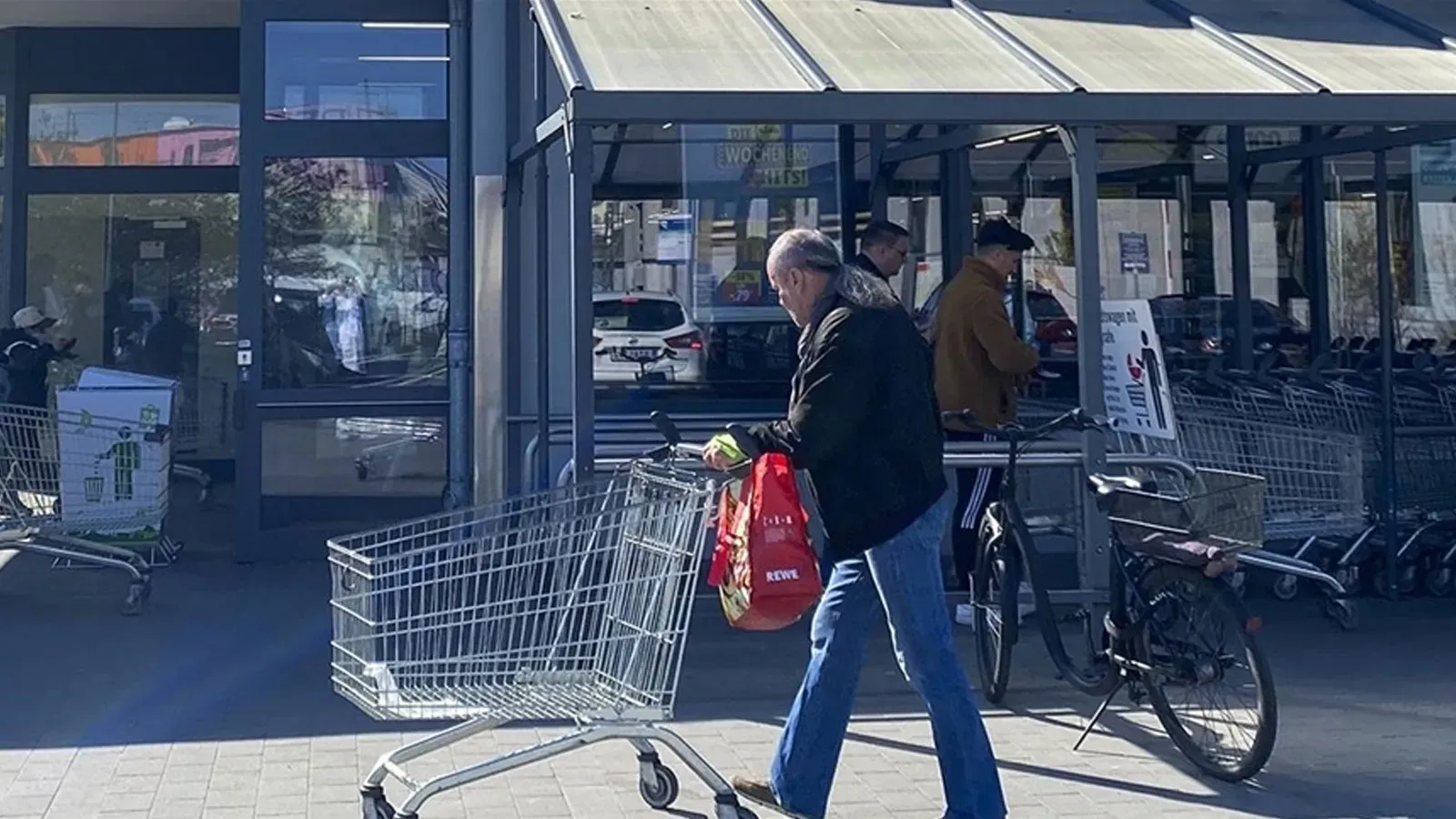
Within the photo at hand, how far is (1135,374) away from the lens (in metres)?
7.77

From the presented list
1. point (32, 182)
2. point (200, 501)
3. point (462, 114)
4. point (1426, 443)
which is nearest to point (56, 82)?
point (32, 182)

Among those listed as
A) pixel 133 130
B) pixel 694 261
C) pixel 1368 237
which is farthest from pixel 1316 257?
pixel 133 130

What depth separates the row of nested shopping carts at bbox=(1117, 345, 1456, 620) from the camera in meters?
9.22

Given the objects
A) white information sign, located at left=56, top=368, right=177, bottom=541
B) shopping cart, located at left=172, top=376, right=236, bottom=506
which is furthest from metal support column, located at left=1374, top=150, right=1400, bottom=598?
shopping cart, located at left=172, top=376, right=236, bottom=506

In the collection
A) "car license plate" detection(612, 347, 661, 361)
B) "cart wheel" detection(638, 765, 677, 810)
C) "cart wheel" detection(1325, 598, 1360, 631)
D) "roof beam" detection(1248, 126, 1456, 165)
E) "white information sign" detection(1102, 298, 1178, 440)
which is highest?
"roof beam" detection(1248, 126, 1456, 165)

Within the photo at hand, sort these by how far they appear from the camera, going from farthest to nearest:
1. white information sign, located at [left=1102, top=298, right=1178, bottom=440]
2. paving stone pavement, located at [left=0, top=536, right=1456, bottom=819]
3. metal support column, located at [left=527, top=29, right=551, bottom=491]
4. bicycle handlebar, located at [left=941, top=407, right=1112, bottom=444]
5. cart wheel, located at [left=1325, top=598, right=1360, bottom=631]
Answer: cart wheel, located at [left=1325, top=598, right=1360, bottom=631], metal support column, located at [left=527, top=29, right=551, bottom=491], white information sign, located at [left=1102, top=298, right=1178, bottom=440], bicycle handlebar, located at [left=941, top=407, right=1112, bottom=444], paving stone pavement, located at [left=0, top=536, right=1456, bottom=819]

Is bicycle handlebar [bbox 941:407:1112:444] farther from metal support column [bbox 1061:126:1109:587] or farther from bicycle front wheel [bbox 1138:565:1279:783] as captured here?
bicycle front wheel [bbox 1138:565:1279:783]

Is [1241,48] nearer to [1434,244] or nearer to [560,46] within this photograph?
[560,46]

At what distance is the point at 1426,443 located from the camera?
9.91 m

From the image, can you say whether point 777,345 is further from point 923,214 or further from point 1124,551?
point 1124,551

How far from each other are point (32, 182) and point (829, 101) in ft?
28.4

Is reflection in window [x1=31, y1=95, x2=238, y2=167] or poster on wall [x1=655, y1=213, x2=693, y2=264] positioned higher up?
reflection in window [x1=31, y1=95, x2=238, y2=167]

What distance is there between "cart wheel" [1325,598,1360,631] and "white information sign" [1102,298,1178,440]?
5.52 feet

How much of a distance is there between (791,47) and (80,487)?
438cm
